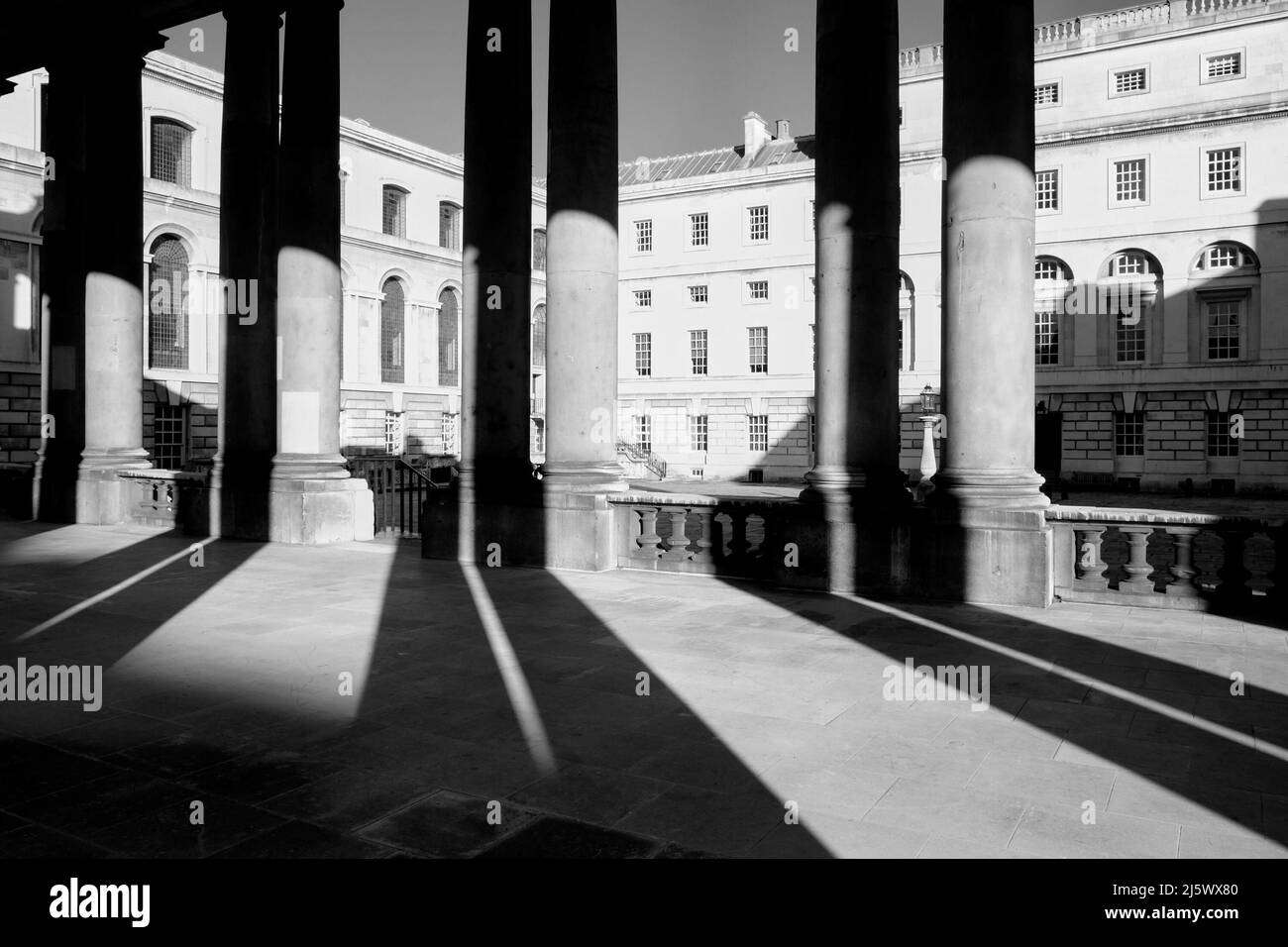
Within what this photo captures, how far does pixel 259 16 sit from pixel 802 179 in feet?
124

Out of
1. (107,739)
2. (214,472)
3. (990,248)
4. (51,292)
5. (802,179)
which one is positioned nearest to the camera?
(107,739)

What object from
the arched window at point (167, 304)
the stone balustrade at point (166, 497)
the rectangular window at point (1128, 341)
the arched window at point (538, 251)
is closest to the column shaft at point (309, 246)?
the stone balustrade at point (166, 497)

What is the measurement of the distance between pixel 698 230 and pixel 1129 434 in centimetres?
2526

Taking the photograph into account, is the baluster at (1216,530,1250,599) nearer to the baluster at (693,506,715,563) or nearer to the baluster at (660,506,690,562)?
the baluster at (693,506,715,563)

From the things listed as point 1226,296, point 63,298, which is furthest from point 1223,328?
point 63,298

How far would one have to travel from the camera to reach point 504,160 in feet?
47.4

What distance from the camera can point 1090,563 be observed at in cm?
1105

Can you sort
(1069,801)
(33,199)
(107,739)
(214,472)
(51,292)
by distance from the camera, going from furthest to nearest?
(33,199) → (51,292) → (214,472) → (107,739) → (1069,801)

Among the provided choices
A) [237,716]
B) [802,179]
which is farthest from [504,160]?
[802,179]

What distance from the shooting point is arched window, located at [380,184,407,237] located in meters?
53.1

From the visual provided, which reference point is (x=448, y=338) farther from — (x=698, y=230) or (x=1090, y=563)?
(x=1090, y=563)

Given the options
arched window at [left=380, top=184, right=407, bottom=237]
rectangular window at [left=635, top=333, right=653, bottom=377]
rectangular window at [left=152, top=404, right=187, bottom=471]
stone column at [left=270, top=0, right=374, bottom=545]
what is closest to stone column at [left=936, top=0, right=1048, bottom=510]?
stone column at [left=270, top=0, right=374, bottom=545]

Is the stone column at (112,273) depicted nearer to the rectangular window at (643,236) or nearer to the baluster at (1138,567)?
the baluster at (1138,567)
